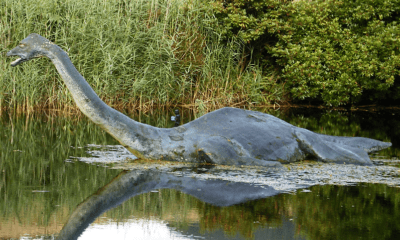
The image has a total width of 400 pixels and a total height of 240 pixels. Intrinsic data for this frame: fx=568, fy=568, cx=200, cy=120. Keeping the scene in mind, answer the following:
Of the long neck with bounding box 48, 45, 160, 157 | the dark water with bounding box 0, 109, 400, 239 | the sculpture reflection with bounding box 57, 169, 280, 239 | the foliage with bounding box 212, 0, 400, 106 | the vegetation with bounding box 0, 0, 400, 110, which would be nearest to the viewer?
the dark water with bounding box 0, 109, 400, 239

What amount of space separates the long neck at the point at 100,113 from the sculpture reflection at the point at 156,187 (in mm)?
507

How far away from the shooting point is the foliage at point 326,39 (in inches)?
599

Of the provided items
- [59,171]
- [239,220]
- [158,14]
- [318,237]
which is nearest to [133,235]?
[239,220]

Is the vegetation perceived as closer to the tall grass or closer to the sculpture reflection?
the tall grass

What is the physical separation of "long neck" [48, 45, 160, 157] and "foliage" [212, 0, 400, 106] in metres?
8.92

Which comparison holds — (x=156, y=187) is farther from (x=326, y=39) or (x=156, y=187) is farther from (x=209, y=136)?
(x=326, y=39)

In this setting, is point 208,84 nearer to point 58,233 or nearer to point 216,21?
point 216,21

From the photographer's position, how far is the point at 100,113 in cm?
647

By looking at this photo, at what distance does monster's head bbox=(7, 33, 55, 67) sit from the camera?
606 centimetres

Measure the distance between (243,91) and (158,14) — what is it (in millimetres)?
3062

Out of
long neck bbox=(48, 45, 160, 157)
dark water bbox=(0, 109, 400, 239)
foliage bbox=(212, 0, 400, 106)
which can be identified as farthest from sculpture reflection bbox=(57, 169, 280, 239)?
foliage bbox=(212, 0, 400, 106)

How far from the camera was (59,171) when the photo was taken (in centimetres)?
648

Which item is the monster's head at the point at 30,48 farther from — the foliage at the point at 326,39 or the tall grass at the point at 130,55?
the foliage at the point at 326,39

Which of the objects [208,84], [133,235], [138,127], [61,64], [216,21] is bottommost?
[133,235]
